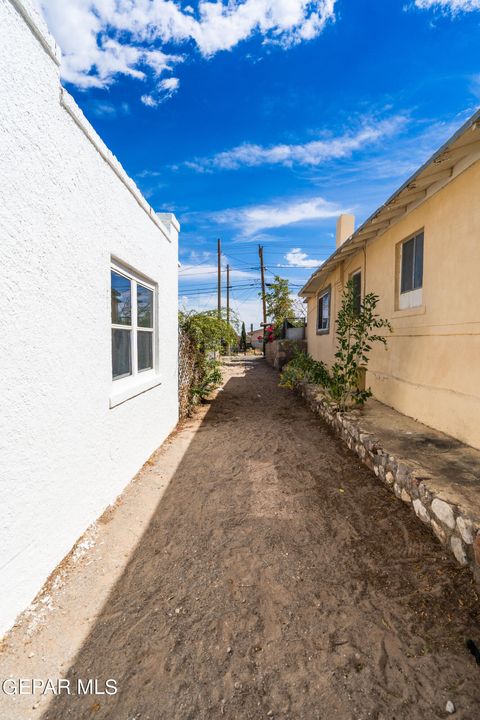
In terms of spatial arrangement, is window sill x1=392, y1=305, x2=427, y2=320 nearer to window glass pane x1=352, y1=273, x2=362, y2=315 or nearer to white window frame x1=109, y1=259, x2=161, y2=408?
window glass pane x1=352, y1=273, x2=362, y2=315

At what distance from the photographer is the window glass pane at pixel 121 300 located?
376 cm

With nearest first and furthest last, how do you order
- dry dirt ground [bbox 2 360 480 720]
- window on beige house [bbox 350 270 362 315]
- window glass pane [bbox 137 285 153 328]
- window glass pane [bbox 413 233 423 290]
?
dry dirt ground [bbox 2 360 480 720] < window glass pane [bbox 137 285 153 328] < window glass pane [bbox 413 233 423 290] < window on beige house [bbox 350 270 362 315]

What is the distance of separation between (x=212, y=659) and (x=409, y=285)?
545 cm

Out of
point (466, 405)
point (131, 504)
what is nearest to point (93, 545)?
point (131, 504)

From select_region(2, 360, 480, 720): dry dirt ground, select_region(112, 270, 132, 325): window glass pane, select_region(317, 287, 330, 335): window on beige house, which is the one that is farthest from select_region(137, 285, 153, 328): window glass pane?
select_region(317, 287, 330, 335): window on beige house

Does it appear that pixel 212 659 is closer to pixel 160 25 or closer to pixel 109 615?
pixel 109 615

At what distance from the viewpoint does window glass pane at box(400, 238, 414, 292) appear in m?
5.38

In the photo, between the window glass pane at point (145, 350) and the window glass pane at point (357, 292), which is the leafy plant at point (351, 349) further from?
the window glass pane at point (145, 350)

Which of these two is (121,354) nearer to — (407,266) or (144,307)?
(144,307)

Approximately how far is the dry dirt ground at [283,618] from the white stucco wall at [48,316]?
25.8 inches

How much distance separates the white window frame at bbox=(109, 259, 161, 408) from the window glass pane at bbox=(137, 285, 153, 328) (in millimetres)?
61

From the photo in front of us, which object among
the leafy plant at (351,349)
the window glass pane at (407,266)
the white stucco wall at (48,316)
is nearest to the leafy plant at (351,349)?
the leafy plant at (351,349)

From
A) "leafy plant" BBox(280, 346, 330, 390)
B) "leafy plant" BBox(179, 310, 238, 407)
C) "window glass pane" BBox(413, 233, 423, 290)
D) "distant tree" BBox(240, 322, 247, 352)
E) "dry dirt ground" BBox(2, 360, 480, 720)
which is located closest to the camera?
"dry dirt ground" BBox(2, 360, 480, 720)

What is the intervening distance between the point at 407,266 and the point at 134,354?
4.53m
